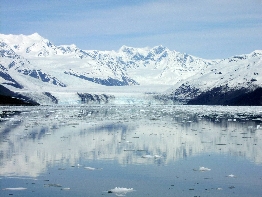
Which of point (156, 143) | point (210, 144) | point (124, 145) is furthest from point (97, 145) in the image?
point (210, 144)

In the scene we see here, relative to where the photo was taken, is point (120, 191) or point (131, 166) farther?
point (131, 166)

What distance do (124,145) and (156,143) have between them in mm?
2631

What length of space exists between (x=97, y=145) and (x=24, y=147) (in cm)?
456

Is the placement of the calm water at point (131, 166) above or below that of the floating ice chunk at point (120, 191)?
above

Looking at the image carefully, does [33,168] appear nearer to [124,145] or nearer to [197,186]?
[197,186]

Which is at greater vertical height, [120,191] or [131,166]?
[131,166]

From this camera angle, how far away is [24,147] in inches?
1129

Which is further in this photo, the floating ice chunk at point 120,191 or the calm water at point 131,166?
the calm water at point 131,166

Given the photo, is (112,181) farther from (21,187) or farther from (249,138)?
(249,138)

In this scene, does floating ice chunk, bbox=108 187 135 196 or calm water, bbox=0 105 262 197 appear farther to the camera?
calm water, bbox=0 105 262 197

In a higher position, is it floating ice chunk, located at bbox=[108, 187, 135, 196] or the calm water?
the calm water

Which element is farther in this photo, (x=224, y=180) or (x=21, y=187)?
(x=224, y=180)

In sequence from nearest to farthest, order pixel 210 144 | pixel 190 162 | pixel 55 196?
1. pixel 55 196
2. pixel 190 162
3. pixel 210 144

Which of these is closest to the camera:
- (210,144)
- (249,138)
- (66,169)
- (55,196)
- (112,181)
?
(55,196)
